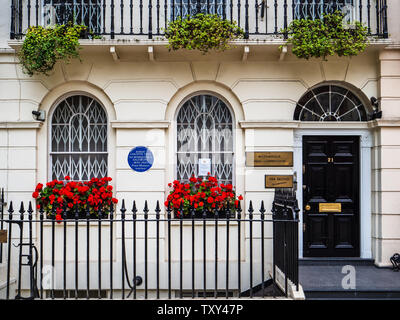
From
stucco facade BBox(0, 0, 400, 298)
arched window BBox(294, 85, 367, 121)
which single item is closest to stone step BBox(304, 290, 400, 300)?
stucco facade BBox(0, 0, 400, 298)

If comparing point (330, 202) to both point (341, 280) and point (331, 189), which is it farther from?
point (341, 280)

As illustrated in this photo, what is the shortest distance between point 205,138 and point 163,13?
2488mm

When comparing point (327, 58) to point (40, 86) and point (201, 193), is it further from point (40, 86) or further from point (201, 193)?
point (40, 86)

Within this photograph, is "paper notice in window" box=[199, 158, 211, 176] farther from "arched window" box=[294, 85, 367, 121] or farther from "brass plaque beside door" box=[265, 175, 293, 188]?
"arched window" box=[294, 85, 367, 121]

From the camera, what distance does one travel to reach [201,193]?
7.23 m

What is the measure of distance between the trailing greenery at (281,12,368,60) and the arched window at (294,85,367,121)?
3.03 ft

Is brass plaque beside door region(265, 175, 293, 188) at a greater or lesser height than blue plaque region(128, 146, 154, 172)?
lesser

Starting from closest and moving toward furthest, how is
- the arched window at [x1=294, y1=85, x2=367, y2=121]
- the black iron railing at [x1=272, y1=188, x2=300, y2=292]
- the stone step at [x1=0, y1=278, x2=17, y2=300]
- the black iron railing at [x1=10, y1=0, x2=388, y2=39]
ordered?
the black iron railing at [x1=272, y1=188, x2=300, y2=292]
the stone step at [x1=0, y1=278, x2=17, y2=300]
the black iron railing at [x1=10, y1=0, x2=388, y2=39]
the arched window at [x1=294, y1=85, x2=367, y2=121]

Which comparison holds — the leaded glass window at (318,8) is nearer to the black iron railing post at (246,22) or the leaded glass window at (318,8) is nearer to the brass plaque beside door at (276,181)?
the black iron railing post at (246,22)

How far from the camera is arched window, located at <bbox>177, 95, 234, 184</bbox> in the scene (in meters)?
7.73

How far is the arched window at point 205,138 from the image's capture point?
25.4ft

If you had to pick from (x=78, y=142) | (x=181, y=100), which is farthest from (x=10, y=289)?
(x=181, y=100)

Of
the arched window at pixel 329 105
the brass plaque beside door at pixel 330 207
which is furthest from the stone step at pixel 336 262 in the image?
the arched window at pixel 329 105
